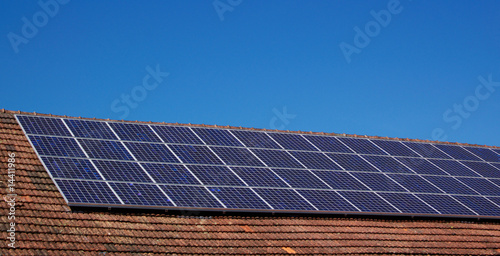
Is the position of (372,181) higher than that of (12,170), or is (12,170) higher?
(372,181)

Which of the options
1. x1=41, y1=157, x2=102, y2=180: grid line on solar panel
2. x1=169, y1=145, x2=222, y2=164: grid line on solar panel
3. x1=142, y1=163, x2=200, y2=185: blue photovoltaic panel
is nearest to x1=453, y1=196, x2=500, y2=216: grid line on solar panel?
x1=169, y1=145, x2=222, y2=164: grid line on solar panel

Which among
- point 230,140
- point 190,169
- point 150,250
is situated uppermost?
point 230,140

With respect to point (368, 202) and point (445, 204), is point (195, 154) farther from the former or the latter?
point (445, 204)

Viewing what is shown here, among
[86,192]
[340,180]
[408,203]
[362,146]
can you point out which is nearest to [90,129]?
[86,192]

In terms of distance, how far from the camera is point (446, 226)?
781 inches

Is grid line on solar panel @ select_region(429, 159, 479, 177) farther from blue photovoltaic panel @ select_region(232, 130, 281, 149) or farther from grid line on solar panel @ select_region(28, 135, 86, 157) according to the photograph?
grid line on solar panel @ select_region(28, 135, 86, 157)

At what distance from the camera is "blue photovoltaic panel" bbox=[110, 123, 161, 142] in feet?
64.0

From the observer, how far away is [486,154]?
992 inches

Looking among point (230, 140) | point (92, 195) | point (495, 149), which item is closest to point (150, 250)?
point (92, 195)

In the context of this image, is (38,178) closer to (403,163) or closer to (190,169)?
(190,169)

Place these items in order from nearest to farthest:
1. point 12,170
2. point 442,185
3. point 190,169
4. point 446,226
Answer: point 12,170
point 190,169
point 446,226
point 442,185

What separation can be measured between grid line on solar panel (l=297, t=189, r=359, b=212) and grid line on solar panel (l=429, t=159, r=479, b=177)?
493cm

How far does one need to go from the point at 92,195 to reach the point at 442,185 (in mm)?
10313

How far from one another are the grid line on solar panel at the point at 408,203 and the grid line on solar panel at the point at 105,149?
6906mm
